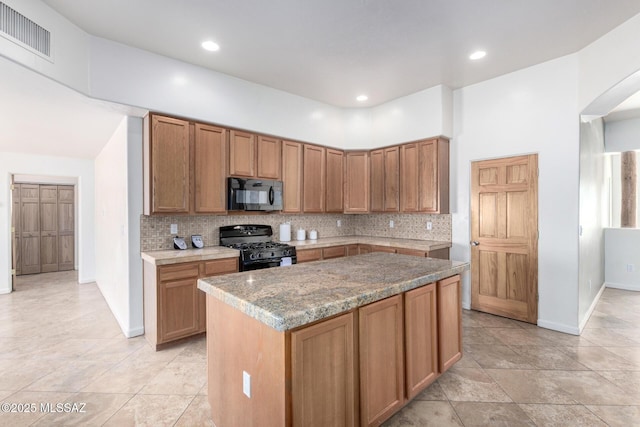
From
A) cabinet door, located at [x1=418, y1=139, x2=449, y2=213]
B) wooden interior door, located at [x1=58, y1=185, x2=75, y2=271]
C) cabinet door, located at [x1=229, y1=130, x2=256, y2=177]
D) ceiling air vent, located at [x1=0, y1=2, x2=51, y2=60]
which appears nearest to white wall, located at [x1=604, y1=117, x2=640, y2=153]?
cabinet door, located at [x1=418, y1=139, x2=449, y2=213]

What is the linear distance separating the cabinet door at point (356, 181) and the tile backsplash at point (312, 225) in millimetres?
492

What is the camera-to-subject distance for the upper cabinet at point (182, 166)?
319 cm

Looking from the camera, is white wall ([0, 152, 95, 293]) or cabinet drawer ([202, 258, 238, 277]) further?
white wall ([0, 152, 95, 293])

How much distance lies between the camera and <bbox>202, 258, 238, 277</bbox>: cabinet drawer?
10.6ft

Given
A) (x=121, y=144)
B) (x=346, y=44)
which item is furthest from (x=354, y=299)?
(x=121, y=144)

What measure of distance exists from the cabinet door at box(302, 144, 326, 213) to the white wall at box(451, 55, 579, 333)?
Answer: 2317 mm

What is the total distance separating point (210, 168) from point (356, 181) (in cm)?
247

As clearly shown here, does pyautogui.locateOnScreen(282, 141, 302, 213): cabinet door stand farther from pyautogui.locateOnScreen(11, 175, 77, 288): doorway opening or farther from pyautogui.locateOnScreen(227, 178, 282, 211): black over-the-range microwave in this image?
pyautogui.locateOnScreen(11, 175, 77, 288): doorway opening

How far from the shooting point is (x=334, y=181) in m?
4.98

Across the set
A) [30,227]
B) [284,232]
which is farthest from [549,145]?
[30,227]

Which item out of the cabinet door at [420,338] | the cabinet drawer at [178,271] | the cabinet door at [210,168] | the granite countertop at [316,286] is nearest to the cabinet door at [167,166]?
the cabinet door at [210,168]

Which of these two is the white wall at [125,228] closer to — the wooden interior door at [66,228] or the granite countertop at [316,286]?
the granite countertop at [316,286]

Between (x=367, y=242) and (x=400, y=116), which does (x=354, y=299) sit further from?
(x=400, y=116)

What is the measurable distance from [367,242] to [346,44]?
2710 millimetres
